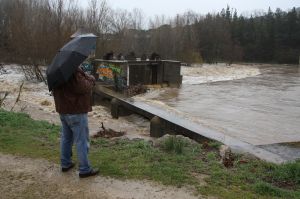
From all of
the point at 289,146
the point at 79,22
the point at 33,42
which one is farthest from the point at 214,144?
the point at 79,22

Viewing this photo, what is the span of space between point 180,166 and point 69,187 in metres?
1.81

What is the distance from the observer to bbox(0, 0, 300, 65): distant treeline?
31.1 m

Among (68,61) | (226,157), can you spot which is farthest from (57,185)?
(226,157)

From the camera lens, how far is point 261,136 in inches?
535

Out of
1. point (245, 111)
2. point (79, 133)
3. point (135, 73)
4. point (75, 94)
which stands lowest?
point (245, 111)

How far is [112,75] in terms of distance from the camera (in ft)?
85.5

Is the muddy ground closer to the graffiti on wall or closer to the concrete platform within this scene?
the concrete platform

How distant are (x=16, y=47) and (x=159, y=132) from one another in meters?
20.8

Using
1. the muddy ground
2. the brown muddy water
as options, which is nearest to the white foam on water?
the brown muddy water

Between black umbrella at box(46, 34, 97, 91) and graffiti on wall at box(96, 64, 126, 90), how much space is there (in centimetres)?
1951

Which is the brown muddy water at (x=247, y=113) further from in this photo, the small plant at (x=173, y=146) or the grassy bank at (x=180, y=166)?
the small plant at (x=173, y=146)

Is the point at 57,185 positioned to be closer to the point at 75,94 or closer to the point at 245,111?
the point at 75,94

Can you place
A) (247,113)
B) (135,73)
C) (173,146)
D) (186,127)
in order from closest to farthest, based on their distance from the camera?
(173,146) < (186,127) < (247,113) < (135,73)

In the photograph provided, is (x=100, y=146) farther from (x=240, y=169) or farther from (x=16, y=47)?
(x=16, y=47)
